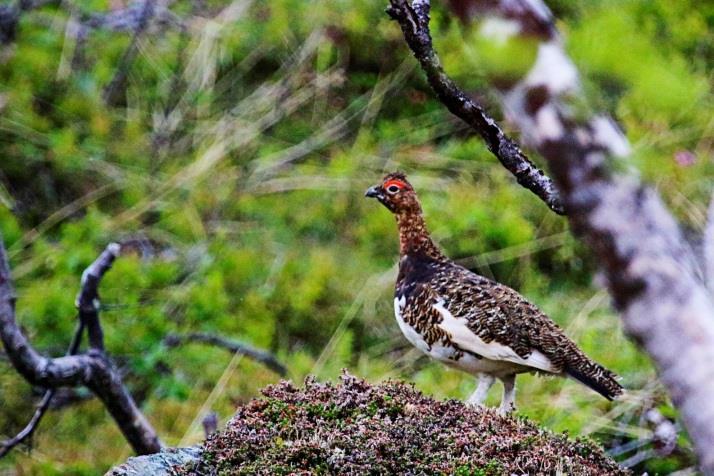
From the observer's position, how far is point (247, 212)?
792 centimetres

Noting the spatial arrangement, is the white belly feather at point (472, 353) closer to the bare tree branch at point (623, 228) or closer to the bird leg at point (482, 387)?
the bird leg at point (482, 387)

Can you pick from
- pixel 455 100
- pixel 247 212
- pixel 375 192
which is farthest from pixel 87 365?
pixel 247 212

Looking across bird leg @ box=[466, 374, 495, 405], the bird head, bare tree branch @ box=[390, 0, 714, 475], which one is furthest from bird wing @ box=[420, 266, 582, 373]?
bare tree branch @ box=[390, 0, 714, 475]

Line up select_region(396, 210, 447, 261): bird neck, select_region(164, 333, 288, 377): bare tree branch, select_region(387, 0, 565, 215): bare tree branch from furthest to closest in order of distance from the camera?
select_region(164, 333, 288, 377): bare tree branch → select_region(396, 210, 447, 261): bird neck → select_region(387, 0, 565, 215): bare tree branch

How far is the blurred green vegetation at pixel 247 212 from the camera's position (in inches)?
235

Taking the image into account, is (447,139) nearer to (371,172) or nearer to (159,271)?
(371,172)

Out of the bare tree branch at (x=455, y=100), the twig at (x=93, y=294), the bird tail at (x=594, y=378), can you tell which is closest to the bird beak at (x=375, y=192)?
the twig at (x=93, y=294)

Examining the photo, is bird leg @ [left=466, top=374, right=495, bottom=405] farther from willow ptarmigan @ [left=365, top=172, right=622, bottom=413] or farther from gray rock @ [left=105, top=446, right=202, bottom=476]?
gray rock @ [left=105, top=446, right=202, bottom=476]

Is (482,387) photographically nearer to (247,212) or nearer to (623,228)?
(623,228)

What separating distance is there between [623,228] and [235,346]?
4.97 meters

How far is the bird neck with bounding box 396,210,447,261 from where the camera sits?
462 cm

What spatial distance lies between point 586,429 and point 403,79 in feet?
14.4

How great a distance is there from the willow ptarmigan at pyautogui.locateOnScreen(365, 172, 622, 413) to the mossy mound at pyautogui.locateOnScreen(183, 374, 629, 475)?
27.9 inches

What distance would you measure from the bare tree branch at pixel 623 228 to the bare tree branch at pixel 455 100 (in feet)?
3.05
